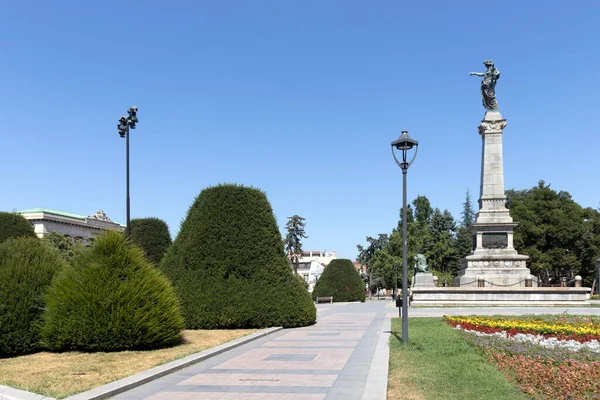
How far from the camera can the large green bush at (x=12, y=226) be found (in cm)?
2919

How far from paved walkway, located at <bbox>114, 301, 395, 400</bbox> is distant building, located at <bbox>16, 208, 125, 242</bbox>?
57.2 m

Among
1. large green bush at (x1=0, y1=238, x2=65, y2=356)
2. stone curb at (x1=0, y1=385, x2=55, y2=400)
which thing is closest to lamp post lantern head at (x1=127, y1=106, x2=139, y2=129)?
large green bush at (x1=0, y1=238, x2=65, y2=356)

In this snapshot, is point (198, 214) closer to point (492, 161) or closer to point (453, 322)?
point (453, 322)

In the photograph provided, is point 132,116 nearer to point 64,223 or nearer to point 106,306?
point 106,306

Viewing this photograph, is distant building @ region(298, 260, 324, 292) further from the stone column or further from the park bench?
the stone column

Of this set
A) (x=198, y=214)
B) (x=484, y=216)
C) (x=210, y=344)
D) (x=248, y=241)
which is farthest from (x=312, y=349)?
(x=484, y=216)

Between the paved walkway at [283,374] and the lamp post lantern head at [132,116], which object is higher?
the lamp post lantern head at [132,116]

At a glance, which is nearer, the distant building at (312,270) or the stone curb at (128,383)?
the stone curb at (128,383)

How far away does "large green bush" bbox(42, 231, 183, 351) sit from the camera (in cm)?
1133

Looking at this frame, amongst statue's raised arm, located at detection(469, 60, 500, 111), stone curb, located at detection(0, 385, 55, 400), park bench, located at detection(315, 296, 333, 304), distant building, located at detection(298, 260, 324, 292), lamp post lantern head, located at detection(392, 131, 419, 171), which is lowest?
distant building, located at detection(298, 260, 324, 292)

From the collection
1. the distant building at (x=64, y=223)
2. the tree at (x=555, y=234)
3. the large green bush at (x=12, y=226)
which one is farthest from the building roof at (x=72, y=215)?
the tree at (x=555, y=234)

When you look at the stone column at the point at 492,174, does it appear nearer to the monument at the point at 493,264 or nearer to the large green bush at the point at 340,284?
the monument at the point at 493,264

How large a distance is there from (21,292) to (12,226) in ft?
68.2

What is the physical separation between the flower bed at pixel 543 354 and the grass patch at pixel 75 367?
21.1 feet
